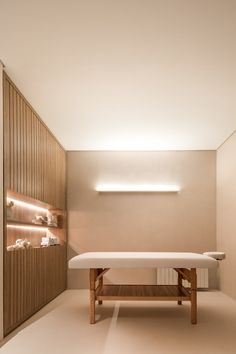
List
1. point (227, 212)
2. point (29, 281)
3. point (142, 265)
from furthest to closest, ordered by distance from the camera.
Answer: point (227, 212)
point (29, 281)
point (142, 265)

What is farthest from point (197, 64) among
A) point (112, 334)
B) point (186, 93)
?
point (112, 334)

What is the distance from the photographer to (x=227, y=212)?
6484mm

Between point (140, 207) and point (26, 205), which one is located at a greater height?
point (26, 205)

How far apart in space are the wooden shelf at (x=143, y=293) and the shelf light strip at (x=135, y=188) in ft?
7.51

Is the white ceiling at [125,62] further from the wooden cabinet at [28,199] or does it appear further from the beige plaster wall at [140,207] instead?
the beige plaster wall at [140,207]

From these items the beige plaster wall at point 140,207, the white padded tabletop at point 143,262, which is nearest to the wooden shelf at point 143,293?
the white padded tabletop at point 143,262

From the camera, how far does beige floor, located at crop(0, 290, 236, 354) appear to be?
351 cm

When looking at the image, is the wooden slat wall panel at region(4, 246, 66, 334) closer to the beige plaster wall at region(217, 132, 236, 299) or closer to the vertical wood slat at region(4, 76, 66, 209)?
the vertical wood slat at region(4, 76, 66, 209)

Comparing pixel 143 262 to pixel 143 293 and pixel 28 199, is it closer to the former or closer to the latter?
pixel 143 293

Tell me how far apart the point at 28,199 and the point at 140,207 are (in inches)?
100

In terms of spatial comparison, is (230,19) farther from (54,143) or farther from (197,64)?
(54,143)

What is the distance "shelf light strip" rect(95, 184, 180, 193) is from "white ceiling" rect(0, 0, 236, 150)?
1462 mm

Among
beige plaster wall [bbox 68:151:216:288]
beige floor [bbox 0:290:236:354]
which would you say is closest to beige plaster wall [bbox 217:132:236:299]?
beige plaster wall [bbox 68:151:216:288]

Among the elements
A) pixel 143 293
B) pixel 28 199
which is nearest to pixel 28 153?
pixel 28 199
